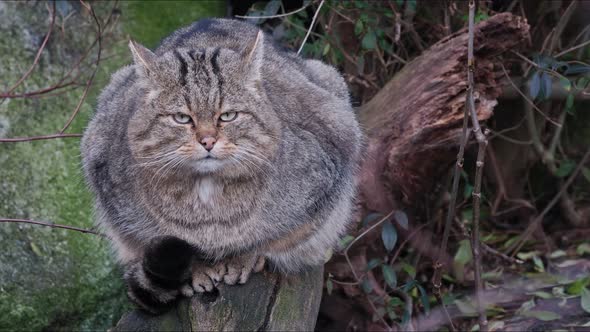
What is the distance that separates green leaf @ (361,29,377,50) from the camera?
175 inches

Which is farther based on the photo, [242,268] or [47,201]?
[47,201]

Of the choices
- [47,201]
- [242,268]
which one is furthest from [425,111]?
[47,201]

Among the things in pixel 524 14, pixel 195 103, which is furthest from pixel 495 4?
pixel 195 103

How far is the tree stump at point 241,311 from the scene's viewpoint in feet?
9.12

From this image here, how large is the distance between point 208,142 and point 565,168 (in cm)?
311

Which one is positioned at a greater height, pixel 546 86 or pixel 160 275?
pixel 546 86

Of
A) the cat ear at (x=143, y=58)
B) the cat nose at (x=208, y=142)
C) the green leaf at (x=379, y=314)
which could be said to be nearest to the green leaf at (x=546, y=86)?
the green leaf at (x=379, y=314)

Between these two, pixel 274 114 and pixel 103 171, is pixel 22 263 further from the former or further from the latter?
pixel 274 114

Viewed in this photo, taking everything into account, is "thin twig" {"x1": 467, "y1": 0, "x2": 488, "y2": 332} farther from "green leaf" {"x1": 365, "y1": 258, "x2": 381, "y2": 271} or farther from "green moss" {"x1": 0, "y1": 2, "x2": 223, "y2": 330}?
"green moss" {"x1": 0, "y1": 2, "x2": 223, "y2": 330}

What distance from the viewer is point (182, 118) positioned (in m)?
2.72

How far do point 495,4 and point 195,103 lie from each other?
3.11 m

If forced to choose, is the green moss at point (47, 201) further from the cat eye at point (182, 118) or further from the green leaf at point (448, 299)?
the green leaf at point (448, 299)

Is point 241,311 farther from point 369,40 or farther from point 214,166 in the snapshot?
point 369,40

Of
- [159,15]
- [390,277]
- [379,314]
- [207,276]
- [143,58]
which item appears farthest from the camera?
[159,15]
